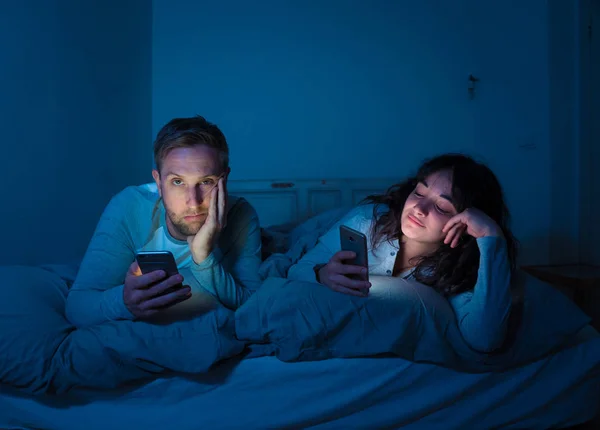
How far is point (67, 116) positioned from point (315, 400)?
1.52m

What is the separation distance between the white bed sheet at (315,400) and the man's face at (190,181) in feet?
1.30

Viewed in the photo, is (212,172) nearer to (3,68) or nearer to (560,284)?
(3,68)

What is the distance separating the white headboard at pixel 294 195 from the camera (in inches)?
109

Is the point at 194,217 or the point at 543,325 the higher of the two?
the point at 194,217

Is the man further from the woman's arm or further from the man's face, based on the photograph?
the woman's arm

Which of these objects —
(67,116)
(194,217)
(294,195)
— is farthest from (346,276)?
(294,195)

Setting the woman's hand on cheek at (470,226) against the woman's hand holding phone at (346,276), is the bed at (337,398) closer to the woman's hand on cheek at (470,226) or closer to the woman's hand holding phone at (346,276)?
the woman's hand holding phone at (346,276)

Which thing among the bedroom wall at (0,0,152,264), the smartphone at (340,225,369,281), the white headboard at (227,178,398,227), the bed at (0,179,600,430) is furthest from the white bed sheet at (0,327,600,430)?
the white headboard at (227,178,398,227)

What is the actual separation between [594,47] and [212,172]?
2.68 meters

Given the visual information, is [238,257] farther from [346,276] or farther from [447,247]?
[447,247]

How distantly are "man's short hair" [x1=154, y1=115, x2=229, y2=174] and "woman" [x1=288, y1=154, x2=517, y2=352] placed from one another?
441 mm

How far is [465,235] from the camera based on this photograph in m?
1.50

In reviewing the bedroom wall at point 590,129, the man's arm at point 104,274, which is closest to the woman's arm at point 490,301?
the man's arm at point 104,274

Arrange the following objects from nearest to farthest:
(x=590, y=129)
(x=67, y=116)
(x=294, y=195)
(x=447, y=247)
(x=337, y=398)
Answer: (x=337, y=398)
(x=447, y=247)
(x=67, y=116)
(x=294, y=195)
(x=590, y=129)
